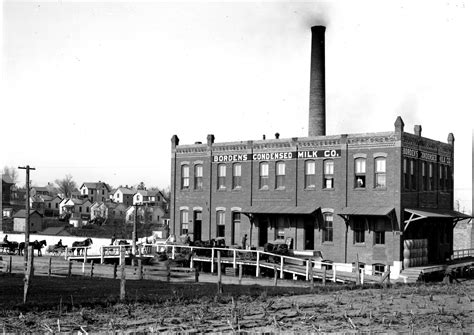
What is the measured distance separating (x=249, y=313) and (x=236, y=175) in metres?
28.4

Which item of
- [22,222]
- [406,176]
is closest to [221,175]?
[406,176]

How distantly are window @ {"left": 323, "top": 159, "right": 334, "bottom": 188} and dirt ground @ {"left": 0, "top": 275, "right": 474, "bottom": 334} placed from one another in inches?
730

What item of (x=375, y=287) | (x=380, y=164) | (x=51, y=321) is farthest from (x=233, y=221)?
(x=51, y=321)

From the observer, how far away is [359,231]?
127 feet

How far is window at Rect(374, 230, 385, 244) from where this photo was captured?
1491 inches

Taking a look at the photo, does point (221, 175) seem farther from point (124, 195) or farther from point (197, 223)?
point (124, 195)

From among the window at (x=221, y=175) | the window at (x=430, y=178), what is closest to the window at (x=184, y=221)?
the window at (x=221, y=175)

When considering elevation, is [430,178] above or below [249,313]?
above

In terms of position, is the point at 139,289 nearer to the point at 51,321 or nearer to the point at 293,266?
the point at 51,321

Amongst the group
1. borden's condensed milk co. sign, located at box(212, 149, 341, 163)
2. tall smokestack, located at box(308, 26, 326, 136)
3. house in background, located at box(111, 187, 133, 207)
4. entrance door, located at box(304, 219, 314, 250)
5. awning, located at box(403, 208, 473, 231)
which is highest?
tall smokestack, located at box(308, 26, 326, 136)

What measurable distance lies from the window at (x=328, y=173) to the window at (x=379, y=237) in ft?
13.5

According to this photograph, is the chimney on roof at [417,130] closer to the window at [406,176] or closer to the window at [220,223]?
the window at [406,176]

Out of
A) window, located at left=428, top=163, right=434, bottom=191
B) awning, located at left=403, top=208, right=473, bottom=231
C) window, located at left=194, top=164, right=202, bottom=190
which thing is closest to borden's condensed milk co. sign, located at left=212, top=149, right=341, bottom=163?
window, located at left=194, top=164, right=202, bottom=190

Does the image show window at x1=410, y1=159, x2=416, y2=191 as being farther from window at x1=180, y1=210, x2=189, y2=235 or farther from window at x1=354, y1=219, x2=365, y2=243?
window at x1=180, y1=210, x2=189, y2=235
